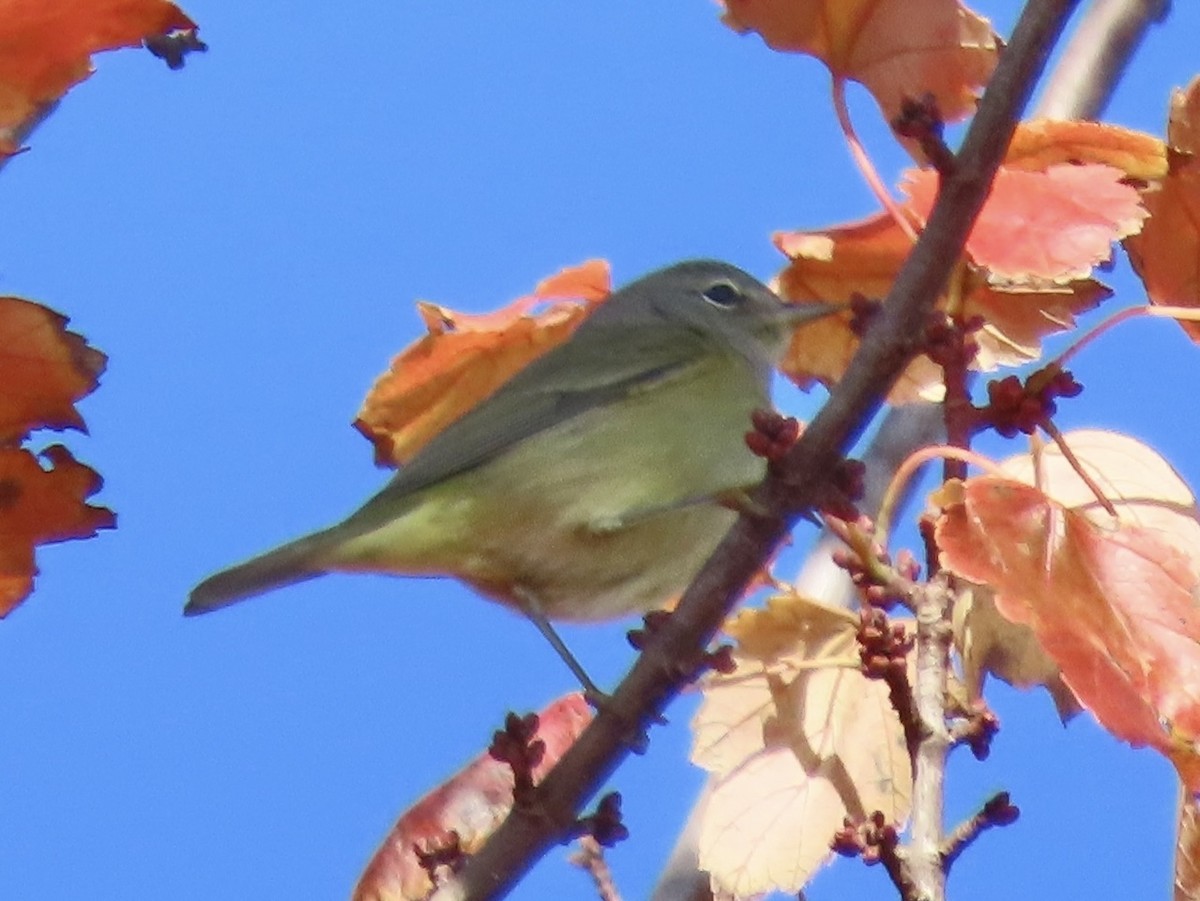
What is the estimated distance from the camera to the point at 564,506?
7.65 feet

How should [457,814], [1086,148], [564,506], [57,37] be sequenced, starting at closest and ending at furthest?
[57,37] → [1086,148] → [457,814] → [564,506]

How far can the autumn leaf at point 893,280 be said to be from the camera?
5.65 feet

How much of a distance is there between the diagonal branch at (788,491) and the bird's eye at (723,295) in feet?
4.81

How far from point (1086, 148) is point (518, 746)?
2.77 ft

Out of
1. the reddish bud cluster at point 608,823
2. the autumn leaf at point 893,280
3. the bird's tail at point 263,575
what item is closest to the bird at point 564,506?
the bird's tail at point 263,575

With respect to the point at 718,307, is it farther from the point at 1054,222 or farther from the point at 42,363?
the point at 42,363

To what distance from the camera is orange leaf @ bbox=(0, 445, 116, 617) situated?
1.38 meters

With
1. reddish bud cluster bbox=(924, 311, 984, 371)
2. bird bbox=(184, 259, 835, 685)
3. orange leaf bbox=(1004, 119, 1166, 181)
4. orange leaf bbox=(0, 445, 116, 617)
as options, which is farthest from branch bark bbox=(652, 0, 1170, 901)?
orange leaf bbox=(0, 445, 116, 617)

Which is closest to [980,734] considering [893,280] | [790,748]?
[790,748]

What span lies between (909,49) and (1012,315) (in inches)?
12.7

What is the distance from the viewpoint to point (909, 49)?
1702 millimetres

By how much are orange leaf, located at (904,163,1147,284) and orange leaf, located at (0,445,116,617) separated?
2.67 ft

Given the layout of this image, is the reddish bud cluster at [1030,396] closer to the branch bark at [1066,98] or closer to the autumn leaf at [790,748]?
the autumn leaf at [790,748]

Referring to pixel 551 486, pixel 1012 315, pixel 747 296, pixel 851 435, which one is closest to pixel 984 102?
pixel 851 435
